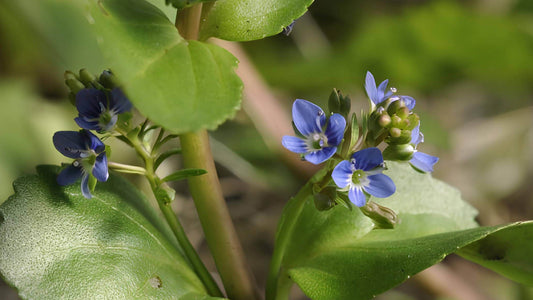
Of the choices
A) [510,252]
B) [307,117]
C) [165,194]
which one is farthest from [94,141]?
[510,252]

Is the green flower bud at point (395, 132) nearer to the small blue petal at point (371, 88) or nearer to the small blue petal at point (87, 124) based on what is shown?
the small blue petal at point (371, 88)

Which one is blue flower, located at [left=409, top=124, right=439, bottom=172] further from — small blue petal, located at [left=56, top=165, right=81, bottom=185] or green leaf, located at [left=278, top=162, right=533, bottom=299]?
small blue petal, located at [left=56, top=165, right=81, bottom=185]

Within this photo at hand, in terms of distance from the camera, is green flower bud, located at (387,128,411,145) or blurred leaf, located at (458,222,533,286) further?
blurred leaf, located at (458,222,533,286)

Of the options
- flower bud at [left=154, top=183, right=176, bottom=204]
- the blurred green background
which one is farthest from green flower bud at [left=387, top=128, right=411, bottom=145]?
the blurred green background

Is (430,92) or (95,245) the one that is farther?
(430,92)

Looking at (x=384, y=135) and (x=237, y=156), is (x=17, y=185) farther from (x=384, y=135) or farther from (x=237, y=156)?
(x=237, y=156)

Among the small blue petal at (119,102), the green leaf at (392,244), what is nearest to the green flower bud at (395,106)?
the green leaf at (392,244)

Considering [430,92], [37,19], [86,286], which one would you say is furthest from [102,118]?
[430,92]
